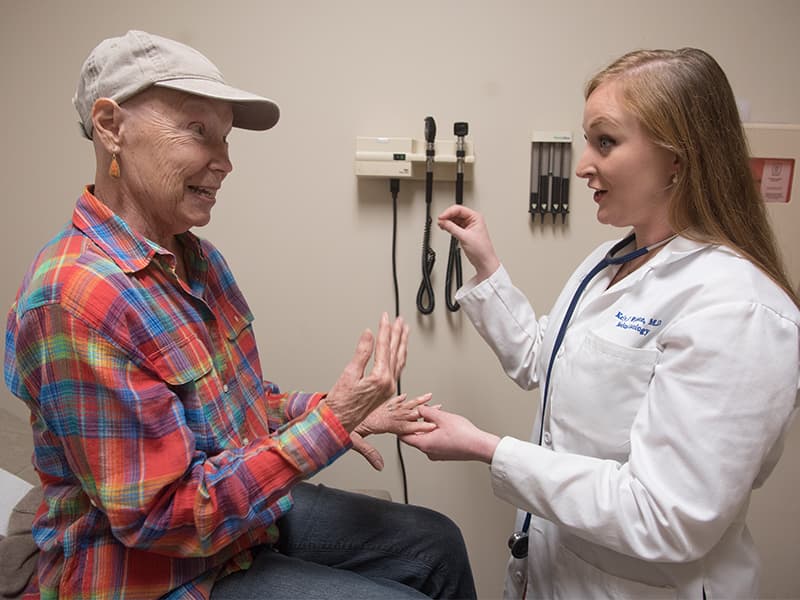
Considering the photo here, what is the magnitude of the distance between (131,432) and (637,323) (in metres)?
0.85


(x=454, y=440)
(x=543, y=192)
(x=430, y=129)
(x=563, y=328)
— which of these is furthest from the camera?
(x=543, y=192)

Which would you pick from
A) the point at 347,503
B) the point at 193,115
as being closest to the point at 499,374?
the point at 347,503

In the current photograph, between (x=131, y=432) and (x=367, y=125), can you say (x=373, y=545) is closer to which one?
(x=131, y=432)

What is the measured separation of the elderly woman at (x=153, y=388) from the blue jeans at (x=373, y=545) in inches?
2.0

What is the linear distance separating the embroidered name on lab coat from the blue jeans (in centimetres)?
62

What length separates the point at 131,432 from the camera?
0.85m

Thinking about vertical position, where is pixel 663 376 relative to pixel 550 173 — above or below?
below

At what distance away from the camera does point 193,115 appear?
3.23 feet

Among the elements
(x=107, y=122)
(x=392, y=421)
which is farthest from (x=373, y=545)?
(x=107, y=122)

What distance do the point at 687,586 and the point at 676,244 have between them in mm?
595

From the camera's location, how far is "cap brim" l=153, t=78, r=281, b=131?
93 centimetres

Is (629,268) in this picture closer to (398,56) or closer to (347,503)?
(347,503)

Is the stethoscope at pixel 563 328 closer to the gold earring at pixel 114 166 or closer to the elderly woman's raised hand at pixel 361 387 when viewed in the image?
the elderly woman's raised hand at pixel 361 387

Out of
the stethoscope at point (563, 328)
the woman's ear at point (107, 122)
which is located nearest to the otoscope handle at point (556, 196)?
the stethoscope at point (563, 328)
